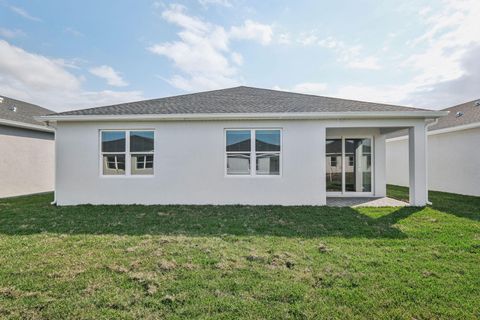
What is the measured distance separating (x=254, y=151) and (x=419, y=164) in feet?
17.9

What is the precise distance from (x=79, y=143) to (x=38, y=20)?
7932mm

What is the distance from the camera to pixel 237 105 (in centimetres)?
895

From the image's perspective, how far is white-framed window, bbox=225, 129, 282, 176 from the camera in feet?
27.4

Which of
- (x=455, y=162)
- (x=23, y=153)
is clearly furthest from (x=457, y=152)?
(x=23, y=153)

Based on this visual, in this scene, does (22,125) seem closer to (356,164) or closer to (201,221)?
(201,221)

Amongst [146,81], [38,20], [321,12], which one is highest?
[38,20]

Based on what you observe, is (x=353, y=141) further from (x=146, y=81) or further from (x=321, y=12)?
(x=146, y=81)

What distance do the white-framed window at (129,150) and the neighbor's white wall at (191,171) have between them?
20 centimetres

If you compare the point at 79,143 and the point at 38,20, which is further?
the point at 38,20

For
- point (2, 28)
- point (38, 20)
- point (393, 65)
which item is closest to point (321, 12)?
point (393, 65)

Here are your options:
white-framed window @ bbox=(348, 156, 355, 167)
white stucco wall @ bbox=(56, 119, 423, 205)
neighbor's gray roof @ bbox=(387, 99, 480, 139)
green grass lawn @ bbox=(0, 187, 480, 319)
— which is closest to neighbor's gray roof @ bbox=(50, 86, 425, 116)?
white stucco wall @ bbox=(56, 119, 423, 205)

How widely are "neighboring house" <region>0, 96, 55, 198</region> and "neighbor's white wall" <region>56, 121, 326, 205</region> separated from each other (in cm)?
452

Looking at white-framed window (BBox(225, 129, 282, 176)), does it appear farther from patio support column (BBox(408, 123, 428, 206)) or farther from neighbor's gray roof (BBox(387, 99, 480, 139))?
neighbor's gray roof (BBox(387, 99, 480, 139))

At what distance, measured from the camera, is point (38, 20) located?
456 inches
